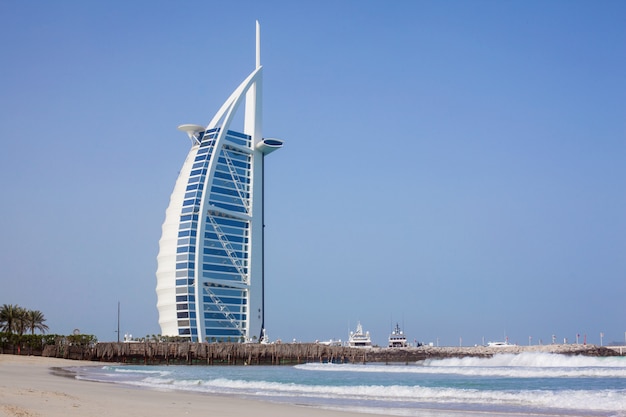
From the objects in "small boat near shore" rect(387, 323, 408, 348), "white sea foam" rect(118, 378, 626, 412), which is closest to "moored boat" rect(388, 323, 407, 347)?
"small boat near shore" rect(387, 323, 408, 348)

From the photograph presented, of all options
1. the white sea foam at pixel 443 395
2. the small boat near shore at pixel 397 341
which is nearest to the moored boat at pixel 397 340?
the small boat near shore at pixel 397 341

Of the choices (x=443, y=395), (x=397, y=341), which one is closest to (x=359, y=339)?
(x=397, y=341)

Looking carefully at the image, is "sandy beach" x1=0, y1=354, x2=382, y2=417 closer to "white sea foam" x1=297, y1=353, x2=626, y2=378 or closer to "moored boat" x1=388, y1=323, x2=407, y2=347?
"white sea foam" x1=297, y1=353, x2=626, y2=378

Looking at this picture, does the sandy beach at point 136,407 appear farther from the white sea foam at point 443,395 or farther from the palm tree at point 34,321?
the palm tree at point 34,321

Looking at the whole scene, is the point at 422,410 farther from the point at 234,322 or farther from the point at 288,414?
the point at 234,322

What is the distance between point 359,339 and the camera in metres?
94.6

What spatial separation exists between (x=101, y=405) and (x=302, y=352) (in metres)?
58.9

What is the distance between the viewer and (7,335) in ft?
238

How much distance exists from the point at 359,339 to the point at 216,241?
24.8m

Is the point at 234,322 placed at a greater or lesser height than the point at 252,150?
lesser

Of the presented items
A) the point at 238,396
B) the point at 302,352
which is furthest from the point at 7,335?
the point at 238,396

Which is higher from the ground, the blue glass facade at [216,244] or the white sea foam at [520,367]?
the blue glass facade at [216,244]

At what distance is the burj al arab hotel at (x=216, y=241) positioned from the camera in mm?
79938

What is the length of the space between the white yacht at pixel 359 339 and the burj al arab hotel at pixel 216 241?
13747 mm
